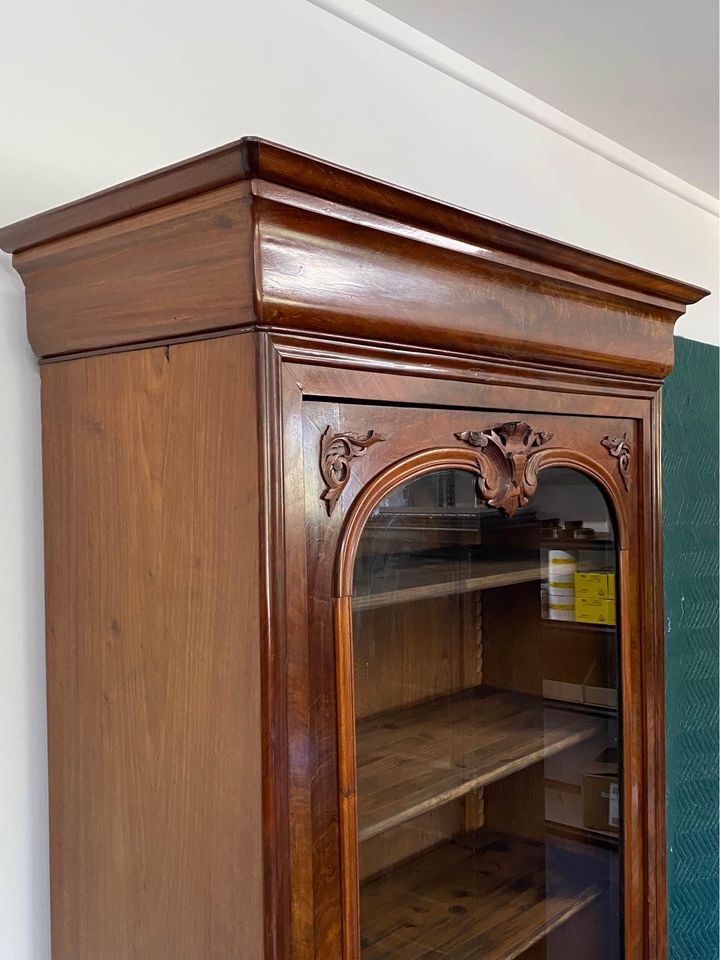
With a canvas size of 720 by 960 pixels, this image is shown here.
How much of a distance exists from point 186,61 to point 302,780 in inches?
36.3

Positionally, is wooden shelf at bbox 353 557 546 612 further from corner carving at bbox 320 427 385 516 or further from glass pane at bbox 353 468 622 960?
corner carving at bbox 320 427 385 516

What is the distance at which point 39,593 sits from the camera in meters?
1.02

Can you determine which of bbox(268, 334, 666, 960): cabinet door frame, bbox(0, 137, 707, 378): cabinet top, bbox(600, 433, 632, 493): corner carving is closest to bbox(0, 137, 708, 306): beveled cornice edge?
bbox(0, 137, 707, 378): cabinet top

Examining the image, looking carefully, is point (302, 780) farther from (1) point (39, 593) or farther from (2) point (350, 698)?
(1) point (39, 593)

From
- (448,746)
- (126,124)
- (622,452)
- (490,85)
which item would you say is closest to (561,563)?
(622,452)

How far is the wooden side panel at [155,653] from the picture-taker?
760 mm

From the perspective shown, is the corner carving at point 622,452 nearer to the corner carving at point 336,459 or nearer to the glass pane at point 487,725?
the glass pane at point 487,725

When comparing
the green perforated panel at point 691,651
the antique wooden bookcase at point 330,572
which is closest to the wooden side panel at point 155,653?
the antique wooden bookcase at point 330,572

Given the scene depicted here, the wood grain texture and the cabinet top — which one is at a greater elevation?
the cabinet top

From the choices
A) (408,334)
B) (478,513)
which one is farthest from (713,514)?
(408,334)

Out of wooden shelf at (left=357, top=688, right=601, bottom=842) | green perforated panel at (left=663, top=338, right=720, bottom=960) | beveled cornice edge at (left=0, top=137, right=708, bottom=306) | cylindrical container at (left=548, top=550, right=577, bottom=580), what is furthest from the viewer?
green perforated panel at (left=663, top=338, right=720, bottom=960)

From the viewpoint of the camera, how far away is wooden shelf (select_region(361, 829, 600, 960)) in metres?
0.92

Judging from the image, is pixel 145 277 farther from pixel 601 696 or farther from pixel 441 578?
pixel 601 696

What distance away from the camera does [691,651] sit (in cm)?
200
